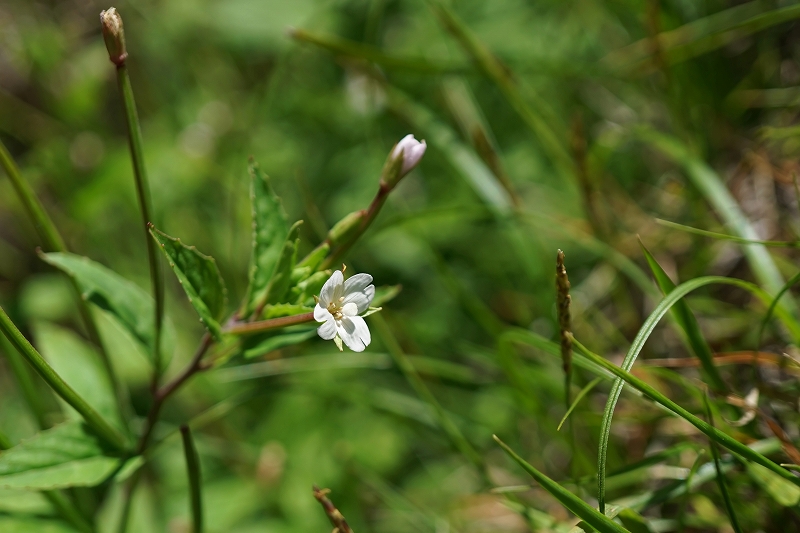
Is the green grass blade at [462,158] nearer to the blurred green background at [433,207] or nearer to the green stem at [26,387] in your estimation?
the blurred green background at [433,207]

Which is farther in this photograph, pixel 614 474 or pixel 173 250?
pixel 614 474

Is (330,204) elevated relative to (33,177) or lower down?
lower down

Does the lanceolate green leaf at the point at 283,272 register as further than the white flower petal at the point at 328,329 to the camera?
Yes

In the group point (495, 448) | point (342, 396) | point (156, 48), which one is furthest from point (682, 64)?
point (156, 48)

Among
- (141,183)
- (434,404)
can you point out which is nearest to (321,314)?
(141,183)

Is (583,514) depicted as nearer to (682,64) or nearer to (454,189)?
(682,64)

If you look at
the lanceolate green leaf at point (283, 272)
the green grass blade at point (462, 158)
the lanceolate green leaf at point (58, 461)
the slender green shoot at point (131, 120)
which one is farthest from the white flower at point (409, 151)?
the lanceolate green leaf at point (58, 461)
